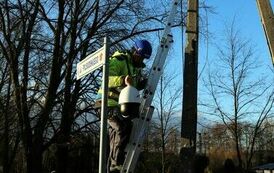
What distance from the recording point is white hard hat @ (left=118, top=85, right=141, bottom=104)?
5379 mm

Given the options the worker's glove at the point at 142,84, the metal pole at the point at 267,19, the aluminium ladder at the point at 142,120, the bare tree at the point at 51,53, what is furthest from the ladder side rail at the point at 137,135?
the bare tree at the point at 51,53

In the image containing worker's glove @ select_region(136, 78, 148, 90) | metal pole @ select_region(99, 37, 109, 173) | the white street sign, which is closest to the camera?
metal pole @ select_region(99, 37, 109, 173)

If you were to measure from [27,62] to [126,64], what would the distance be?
14.0 metres

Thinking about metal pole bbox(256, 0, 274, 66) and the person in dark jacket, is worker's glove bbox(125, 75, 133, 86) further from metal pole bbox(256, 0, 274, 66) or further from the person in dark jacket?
metal pole bbox(256, 0, 274, 66)

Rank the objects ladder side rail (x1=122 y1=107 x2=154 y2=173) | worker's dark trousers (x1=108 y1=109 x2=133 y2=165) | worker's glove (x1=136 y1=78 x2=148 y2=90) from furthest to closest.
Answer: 1. worker's glove (x1=136 y1=78 x2=148 y2=90)
2. worker's dark trousers (x1=108 y1=109 x2=133 y2=165)
3. ladder side rail (x1=122 y1=107 x2=154 y2=173)

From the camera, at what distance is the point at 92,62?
5.11 meters

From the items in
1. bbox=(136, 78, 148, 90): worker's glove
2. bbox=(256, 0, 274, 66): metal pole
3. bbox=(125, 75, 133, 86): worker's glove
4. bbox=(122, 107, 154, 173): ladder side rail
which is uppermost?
bbox=(256, 0, 274, 66): metal pole

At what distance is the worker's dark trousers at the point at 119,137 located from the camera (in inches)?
224

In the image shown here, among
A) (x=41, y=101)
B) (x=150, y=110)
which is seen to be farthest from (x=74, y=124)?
(x=150, y=110)

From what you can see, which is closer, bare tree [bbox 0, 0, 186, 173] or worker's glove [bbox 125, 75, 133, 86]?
worker's glove [bbox 125, 75, 133, 86]

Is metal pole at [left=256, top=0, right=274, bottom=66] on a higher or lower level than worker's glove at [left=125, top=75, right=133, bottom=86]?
higher

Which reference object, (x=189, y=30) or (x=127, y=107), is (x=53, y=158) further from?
(x=127, y=107)

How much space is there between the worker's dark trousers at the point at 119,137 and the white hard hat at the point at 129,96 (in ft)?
1.38

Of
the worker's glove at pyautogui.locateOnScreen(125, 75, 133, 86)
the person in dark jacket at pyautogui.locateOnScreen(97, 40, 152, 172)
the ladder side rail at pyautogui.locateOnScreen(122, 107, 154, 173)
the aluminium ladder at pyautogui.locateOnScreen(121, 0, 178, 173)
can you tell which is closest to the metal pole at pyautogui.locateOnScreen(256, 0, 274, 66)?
the aluminium ladder at pyautogui.locateOnScreen(121, 0, 178, 173)
